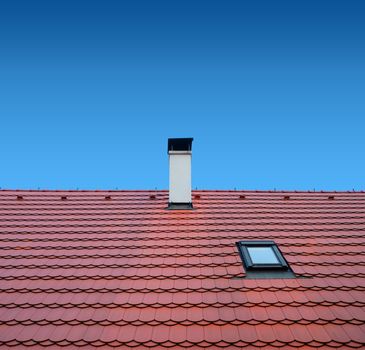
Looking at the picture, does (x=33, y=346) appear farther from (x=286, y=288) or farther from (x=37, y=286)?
(x=286, y=288)

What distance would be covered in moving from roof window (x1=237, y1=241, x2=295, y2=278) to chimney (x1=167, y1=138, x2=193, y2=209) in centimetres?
213

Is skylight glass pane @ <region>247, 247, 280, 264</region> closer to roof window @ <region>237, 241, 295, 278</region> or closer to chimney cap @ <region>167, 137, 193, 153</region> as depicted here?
roof window @ <region>237, 241, 295, 278</region>

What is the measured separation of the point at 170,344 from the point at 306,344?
1.51 meters

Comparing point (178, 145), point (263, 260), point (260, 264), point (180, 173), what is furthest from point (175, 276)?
point (178, 145)

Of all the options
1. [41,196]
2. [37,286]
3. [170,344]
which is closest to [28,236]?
[37,286]

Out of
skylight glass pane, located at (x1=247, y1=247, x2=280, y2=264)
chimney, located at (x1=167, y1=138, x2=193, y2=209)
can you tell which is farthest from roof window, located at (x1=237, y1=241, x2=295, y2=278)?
chimney, located at (x1=167, y1=138, x2=193, y2=209)

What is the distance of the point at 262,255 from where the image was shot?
588 centimetres

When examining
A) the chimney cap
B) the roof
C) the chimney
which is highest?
the chimney cap

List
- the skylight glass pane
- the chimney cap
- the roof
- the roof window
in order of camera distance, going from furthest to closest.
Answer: the chimney cap → the skylight glass pane → the roof window → the roof

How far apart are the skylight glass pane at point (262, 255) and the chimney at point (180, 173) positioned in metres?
2.22

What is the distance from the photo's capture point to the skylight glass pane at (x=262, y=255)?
5.67m

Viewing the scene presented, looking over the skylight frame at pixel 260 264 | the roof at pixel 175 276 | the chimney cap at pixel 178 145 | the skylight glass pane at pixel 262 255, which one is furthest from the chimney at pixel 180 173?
the skylight glass pane at pixel 262 255

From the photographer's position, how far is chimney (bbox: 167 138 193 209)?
8.04 m

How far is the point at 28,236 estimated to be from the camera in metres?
6.66
